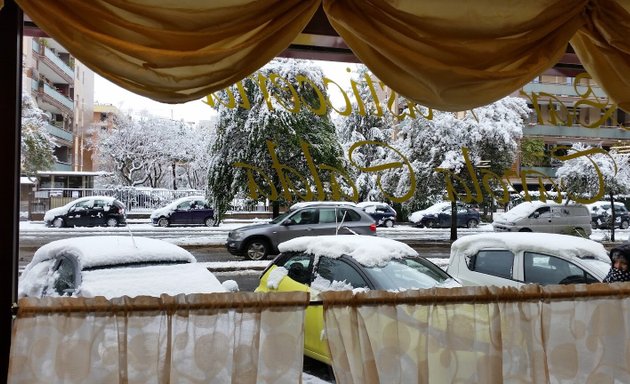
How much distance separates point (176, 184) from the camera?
2.09 metres

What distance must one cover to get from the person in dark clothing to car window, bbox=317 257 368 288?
1.20m

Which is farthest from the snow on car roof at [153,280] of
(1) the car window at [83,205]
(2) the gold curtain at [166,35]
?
(2) the gold curtain at [166,35]

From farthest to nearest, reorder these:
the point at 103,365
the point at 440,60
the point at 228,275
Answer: the point at 228,275 < the point at 440,60 < the point at 103,365

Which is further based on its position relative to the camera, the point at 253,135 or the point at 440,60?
the point at 253,135

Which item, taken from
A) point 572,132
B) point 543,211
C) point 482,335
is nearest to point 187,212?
point 482,335

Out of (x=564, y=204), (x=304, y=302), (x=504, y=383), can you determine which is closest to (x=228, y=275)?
(x=304, y=302)

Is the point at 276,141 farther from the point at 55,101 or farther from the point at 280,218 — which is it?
the point at 55,101

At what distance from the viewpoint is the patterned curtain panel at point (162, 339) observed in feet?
4.35

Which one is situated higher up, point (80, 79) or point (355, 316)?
point (80, 79)

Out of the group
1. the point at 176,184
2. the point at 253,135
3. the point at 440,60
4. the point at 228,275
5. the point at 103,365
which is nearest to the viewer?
the point at 103,365

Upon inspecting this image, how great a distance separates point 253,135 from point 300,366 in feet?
3.13

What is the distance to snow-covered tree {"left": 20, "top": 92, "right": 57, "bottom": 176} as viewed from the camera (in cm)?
179

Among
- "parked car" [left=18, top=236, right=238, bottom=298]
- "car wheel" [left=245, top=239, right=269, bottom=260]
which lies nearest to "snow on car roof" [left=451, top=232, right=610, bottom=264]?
"car wheel" [left=245, top=239, right=269, bottom=260]

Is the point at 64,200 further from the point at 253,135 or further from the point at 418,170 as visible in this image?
the point at 418,170
